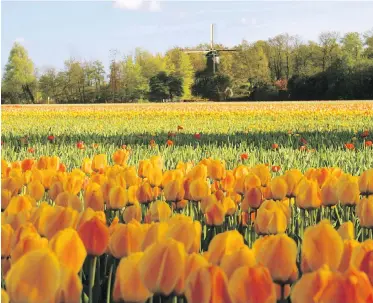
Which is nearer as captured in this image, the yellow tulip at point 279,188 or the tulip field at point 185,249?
the tulip field at point 185,249

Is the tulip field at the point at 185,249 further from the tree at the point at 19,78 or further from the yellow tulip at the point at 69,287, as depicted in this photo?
the tree at the point at 19,78

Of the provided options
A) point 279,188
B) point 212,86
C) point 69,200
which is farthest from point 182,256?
point 212,86

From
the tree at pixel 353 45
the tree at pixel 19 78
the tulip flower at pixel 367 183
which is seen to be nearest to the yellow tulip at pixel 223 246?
the tulip flower at pixel 367 183

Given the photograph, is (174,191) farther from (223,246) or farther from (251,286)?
(251,286)

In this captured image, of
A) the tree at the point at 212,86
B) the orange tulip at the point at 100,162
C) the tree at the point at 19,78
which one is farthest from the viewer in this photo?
the tree at the point at 19,78

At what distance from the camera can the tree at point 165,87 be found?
6028 centimetres

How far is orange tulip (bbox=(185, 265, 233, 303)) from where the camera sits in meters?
0.78

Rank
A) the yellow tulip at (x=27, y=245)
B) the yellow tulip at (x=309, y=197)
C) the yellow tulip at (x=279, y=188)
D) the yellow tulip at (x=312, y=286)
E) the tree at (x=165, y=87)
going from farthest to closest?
the tree at (x=165, y=87) < the yellow tulip at (x=279, y=188) < the yellow tulip at (x=309, y=197) < the yellow tulip at (x=27, y=245) < the yellow tulip at (x=312, y=286)

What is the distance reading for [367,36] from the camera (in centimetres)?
6319

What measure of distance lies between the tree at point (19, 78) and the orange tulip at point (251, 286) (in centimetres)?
6472

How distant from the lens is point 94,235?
115 cm

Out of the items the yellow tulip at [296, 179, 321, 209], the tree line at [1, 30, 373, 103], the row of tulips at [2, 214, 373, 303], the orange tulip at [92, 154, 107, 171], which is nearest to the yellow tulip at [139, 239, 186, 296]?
the row of tulips at [2, 214, 373, 303]

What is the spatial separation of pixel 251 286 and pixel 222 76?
55986 mm

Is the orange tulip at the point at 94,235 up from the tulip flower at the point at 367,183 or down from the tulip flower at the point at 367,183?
up
